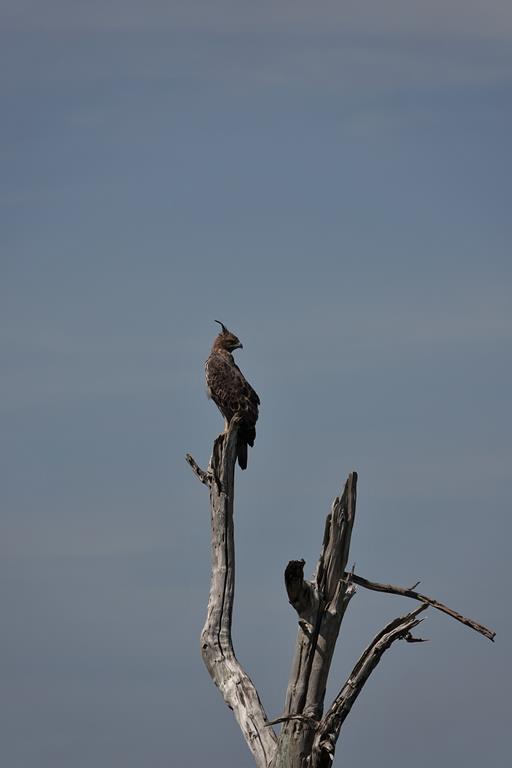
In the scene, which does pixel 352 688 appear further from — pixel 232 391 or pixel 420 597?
pixel 232 391

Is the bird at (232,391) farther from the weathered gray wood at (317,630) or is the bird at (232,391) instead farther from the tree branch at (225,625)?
the weathered gray wood at (317,630)

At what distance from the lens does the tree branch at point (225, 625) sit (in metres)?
12.9

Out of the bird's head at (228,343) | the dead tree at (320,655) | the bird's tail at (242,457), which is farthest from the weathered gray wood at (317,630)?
the bird's head at (228,343)

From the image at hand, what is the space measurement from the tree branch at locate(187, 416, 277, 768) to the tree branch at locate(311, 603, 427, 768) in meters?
0.64

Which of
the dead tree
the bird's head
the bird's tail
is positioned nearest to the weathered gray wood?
the dead tree

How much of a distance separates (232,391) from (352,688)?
20.8ft

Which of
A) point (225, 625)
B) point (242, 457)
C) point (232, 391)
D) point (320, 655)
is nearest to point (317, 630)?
point (320, 655)

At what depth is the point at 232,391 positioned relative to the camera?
17.8m

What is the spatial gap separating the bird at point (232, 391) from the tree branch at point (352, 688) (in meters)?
4.35

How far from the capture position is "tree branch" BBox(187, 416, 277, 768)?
1292 cm

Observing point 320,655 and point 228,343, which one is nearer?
point 320,655

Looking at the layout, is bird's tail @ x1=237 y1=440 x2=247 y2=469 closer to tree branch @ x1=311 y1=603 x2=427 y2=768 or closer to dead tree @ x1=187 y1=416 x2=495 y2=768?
dead tree @ x1=187 y1=416 x2=495 y2=768

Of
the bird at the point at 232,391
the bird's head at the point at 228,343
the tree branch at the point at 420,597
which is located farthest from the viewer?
the bird's head at the point at 228,343

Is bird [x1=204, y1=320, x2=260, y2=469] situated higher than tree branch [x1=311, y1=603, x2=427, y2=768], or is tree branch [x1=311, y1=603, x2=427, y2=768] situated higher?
bird [x1=204, y1=320, x2=260, y2=469]
